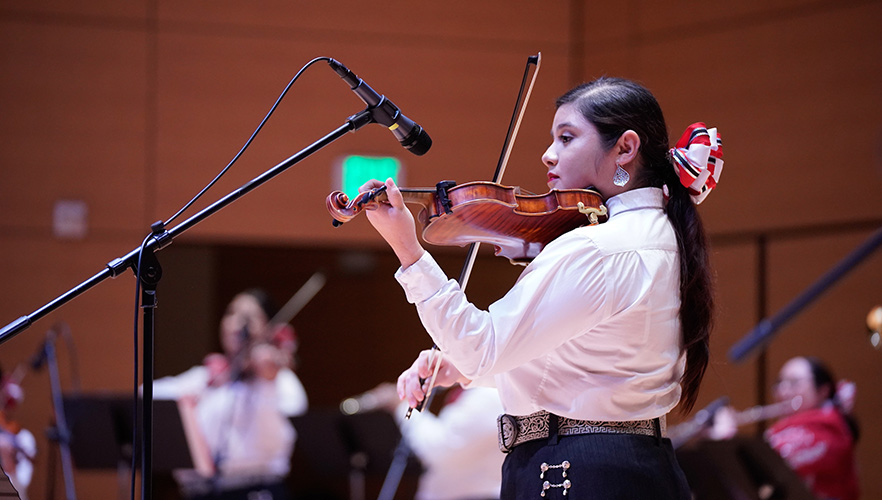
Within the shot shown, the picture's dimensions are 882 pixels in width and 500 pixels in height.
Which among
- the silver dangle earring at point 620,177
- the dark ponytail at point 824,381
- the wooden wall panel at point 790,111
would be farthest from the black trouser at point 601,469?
the wooden wall panel at point 790,111

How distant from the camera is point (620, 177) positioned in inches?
74.8

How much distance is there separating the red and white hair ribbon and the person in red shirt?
302 cm

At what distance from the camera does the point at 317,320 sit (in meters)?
6.98

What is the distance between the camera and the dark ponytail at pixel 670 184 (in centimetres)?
187

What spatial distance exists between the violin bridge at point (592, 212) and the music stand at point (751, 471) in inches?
102

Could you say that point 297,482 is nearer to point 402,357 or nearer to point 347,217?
point 402,357

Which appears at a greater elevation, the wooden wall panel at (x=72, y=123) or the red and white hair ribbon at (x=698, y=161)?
the wooden wall panel at (x=72, y=123)

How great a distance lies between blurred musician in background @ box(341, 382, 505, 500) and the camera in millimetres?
4250

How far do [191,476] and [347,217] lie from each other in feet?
12.1

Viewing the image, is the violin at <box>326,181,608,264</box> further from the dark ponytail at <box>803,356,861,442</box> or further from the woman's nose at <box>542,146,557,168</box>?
the dark ponytail at <box>803,356,861,442</box>

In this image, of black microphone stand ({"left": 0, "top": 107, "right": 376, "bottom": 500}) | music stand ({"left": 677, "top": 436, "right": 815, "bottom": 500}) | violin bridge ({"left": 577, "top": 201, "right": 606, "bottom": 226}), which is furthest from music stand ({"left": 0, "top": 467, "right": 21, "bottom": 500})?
music stand ({"left": 677, "top": 436, "right": 815, "bottom": 500})

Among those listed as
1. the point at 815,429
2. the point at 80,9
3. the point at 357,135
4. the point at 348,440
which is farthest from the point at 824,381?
the point at 80,9

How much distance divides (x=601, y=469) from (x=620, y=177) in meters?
0.56

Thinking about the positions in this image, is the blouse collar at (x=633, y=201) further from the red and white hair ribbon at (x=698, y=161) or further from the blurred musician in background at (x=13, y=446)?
the blurred musician in background at (x=13, y=446)
